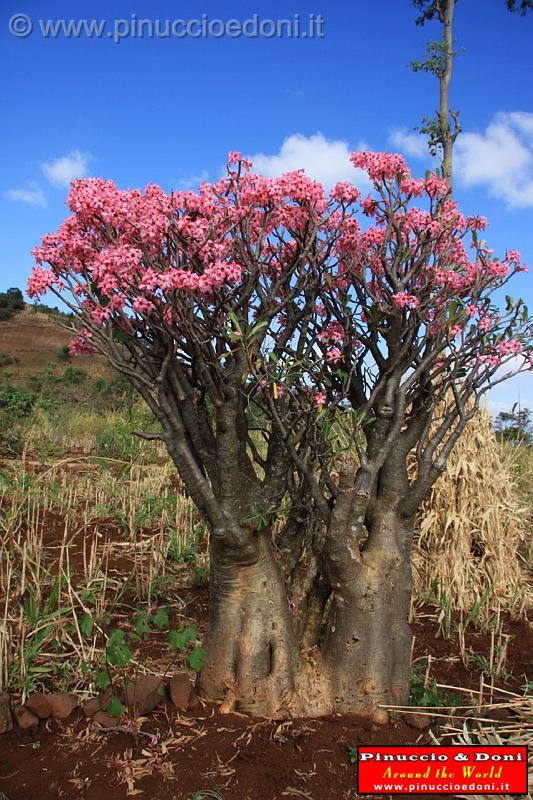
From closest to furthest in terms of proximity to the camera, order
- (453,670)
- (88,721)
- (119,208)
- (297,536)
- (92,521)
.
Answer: (119,208), (88,721), (297,536), (453,670), (92,521)

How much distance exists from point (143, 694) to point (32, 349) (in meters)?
36.1

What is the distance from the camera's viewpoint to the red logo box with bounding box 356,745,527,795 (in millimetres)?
2311

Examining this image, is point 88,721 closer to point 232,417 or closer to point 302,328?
point 232,417

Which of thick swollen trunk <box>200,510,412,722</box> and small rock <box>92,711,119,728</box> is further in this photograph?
thick swollen trunk <box>200,510,412,722</box>

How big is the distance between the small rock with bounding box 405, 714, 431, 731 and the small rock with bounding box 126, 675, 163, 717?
1.06 metres

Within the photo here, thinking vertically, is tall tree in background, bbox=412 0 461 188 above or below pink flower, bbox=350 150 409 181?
above

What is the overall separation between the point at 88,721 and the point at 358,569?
1.27m

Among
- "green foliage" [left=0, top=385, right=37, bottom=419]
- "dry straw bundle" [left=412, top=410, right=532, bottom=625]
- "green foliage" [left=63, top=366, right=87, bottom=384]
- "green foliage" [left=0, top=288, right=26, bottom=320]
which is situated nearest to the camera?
"dry straw bundle" [left=412, top=410, right=532, bottom=625]

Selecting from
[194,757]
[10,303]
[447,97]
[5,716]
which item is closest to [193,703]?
[194,757]

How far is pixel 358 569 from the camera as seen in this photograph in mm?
2773

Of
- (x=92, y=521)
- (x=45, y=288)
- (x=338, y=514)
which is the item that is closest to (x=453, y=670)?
Answer: (x=338, y=514)

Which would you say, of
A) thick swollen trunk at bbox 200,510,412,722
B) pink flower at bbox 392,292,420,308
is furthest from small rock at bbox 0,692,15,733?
pink flower at bbox 392,292,420,308

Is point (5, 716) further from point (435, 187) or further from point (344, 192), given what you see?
point (435, 187)

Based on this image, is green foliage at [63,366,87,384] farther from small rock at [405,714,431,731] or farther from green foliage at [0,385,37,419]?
small rock at [405,714,431,731]
